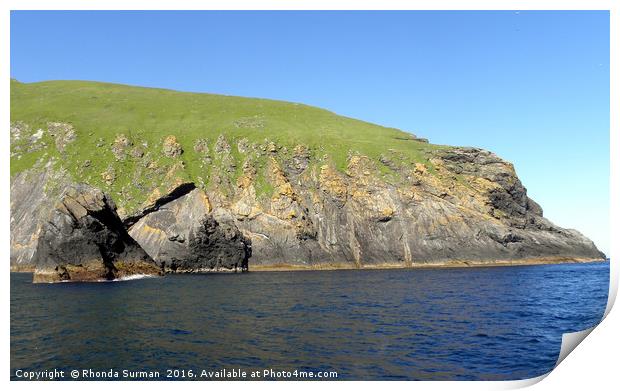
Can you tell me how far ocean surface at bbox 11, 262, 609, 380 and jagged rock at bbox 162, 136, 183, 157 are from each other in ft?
216

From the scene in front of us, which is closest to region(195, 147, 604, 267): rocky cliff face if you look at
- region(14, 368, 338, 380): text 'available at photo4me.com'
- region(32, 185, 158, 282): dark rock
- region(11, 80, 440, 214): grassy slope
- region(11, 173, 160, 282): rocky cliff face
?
region(11, 80, 440, 214): grassy slope

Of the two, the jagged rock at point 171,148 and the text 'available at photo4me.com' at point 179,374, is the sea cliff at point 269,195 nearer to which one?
the jagged rock at point 171,148

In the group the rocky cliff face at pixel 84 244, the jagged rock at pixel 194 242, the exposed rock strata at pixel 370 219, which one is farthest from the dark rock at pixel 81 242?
the exposed rock strata at pixel 370 219

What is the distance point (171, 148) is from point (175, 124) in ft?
55.1

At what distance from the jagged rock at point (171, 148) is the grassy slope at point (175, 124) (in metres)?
1.57

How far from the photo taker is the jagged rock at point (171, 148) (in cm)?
11162

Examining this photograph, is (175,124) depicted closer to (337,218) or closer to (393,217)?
(337,218)

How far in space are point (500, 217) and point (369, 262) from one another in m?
35.2

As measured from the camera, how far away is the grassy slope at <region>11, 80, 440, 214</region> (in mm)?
109188

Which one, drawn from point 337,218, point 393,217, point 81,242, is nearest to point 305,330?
point 81,242

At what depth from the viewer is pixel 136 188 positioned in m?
102

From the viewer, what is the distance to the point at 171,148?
112562mm

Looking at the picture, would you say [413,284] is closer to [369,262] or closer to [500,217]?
[369,262]
